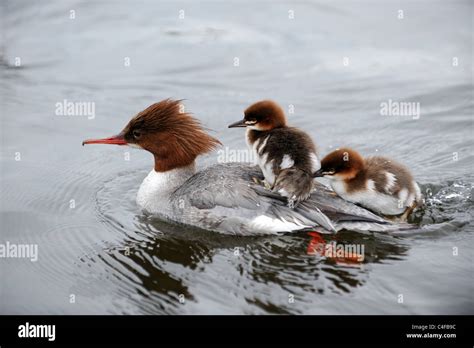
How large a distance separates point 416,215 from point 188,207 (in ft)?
6.80

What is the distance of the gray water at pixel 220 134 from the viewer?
561 centimetres

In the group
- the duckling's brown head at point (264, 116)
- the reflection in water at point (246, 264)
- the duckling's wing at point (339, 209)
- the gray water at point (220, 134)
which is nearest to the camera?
the reflection in water at point (246, 264)

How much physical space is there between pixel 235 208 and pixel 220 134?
7.56 ft

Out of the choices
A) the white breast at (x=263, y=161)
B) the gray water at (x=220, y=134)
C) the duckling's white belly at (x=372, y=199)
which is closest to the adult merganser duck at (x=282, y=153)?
the white breast at (x=263, y=161)

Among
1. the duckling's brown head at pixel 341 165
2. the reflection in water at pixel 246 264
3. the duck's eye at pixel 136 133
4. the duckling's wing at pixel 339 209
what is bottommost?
the reflection in water at pixel 246 264

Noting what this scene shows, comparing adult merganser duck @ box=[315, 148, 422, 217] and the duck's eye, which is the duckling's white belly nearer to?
adult merganser duck @ box=[315, 148, 422, 217]

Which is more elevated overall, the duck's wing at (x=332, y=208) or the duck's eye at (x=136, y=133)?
the duck's eye at (x=136, y=133)

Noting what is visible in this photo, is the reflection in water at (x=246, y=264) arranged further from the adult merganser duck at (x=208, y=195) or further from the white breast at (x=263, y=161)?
the white breast at (x=263, y=161)

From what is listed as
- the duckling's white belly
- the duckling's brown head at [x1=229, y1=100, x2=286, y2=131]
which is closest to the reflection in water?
the duckling's white belly

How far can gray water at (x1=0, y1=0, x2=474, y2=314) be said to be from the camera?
561cm

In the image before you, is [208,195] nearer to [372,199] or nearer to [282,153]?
[282,153]

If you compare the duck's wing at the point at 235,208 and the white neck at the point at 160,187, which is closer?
the duck's wing at the point at 235,208

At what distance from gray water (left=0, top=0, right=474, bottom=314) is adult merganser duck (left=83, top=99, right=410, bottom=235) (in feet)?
0.46

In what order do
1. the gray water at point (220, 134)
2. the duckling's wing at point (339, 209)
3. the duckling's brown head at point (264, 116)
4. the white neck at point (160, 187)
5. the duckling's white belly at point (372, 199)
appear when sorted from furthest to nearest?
the white neck at point (160, 187), the duckling's brown head at point (264, 116), the duckling's white belly at point (372, 199), the duckling's wing at point (339, 209), the gray water at point (220, 134)
